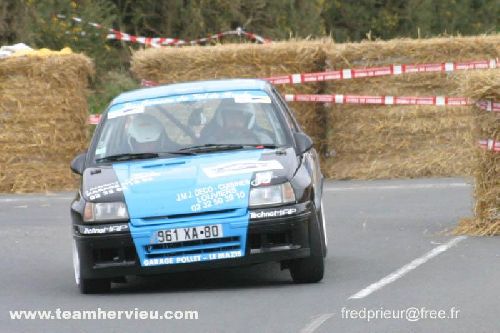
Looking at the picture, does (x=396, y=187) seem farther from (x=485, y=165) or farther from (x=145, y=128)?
(x=145, y=128)

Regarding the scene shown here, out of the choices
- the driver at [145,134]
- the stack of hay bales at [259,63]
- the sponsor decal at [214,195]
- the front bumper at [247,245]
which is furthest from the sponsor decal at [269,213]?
the stack of hay bales at [259,63]

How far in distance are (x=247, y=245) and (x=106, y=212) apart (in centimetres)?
105

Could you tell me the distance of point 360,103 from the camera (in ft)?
67.3

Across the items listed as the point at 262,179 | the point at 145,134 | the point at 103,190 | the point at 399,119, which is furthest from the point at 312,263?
the point at 399,119

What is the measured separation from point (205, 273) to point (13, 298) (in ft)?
5.95

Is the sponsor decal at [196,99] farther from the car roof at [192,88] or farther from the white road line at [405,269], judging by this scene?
the white road line at [405,269]

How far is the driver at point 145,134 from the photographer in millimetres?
11258

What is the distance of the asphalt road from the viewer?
349 inches

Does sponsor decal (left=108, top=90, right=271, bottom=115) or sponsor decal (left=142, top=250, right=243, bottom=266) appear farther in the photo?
sponsor decal (left=108, top=90, right=271, bottom=115)

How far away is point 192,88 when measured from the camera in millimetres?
11906

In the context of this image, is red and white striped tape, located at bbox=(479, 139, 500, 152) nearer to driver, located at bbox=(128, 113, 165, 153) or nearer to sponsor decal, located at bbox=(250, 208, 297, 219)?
driver, located at bbox=(128, 113, 165, 153)

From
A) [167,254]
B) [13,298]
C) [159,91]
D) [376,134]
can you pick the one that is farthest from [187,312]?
[376,134]

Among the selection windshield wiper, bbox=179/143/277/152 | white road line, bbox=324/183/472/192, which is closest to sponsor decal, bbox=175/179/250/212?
windshield wiper, bbox=179/143/277/152

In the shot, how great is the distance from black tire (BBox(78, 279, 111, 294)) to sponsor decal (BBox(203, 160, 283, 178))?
1.14 meters
